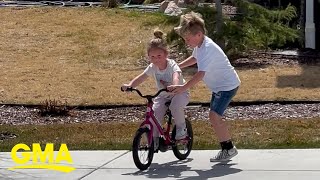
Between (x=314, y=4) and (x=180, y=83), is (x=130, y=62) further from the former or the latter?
(x=180, y=83)

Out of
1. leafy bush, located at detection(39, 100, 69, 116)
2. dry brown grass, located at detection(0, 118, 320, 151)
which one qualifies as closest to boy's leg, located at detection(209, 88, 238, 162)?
dry brown grass, located at detection(0, 118, 320, 151)

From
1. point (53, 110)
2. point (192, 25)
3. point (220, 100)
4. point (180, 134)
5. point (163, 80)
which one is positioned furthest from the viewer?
point (53, 110)

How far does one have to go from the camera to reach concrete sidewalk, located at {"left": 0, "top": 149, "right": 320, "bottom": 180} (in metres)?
6.90

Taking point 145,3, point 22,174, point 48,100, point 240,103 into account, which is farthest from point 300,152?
point 145,3

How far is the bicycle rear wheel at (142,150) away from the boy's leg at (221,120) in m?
0.63

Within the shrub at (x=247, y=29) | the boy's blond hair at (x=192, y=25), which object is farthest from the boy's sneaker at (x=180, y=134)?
the shrub at (x=247, y=29)

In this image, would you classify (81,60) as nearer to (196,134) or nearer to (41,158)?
(196,134)

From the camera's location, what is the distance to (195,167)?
7.31m

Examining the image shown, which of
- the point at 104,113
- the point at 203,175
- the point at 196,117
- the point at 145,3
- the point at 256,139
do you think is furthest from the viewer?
the point at 145,3

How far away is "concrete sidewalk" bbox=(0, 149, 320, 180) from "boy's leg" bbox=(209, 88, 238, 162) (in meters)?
0.09

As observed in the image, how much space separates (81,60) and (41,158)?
8583mm

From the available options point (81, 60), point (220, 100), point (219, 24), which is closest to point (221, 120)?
point (220, 100)

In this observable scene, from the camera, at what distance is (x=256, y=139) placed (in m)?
8.92

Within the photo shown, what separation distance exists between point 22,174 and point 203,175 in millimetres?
1664
